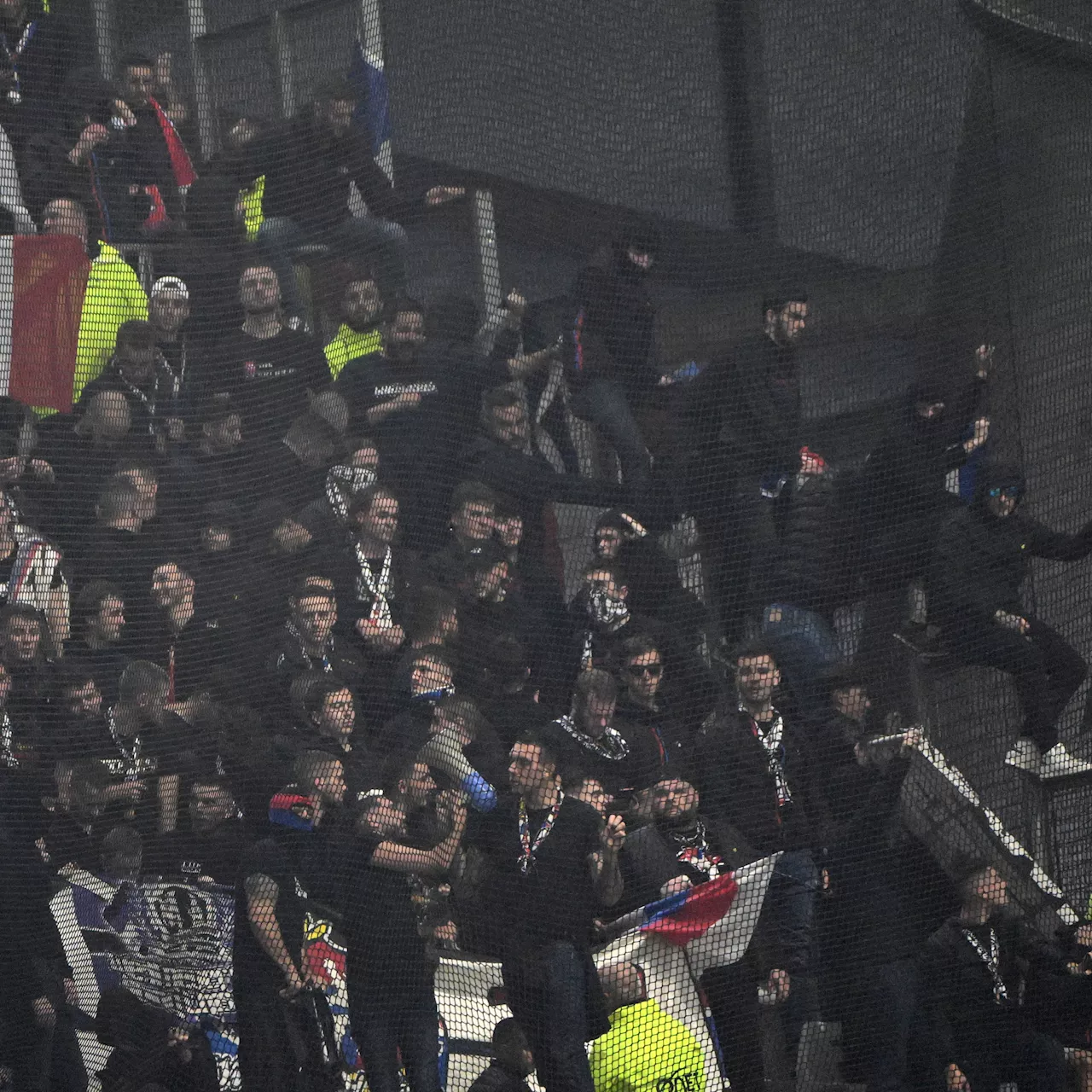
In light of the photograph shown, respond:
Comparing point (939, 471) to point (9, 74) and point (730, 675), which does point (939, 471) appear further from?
point (9, 74)

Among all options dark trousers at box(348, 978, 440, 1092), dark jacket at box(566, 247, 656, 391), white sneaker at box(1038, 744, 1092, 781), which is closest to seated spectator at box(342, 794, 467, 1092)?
dark trousers at box(348, 978, 440, 1092)

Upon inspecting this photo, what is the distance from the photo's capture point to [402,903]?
3203 millimetres

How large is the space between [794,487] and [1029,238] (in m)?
0.71

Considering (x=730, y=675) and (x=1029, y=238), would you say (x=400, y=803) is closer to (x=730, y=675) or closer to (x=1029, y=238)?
(x=730, y=675)

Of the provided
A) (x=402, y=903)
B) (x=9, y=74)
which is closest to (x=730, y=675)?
(x=402, y=903)

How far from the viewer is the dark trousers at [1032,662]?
332 centimetres

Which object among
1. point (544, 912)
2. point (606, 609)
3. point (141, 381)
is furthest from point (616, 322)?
point (544, 912)

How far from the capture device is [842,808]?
3.28 m

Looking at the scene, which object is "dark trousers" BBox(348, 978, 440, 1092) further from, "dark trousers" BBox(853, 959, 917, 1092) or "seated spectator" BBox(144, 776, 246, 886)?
"dark trousers" BBox(853, 959, 917, 1092)

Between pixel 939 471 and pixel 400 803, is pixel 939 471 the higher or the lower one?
the higher one

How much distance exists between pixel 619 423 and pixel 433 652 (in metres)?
0.63

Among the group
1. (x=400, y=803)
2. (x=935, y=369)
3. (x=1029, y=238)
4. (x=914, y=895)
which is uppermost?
(x=1029, y=238)

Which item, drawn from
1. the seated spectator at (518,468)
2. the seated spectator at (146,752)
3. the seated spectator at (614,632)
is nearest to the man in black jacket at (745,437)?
the seated spectator at (614,632)

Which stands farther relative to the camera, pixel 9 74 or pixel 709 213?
pixel 709 213
